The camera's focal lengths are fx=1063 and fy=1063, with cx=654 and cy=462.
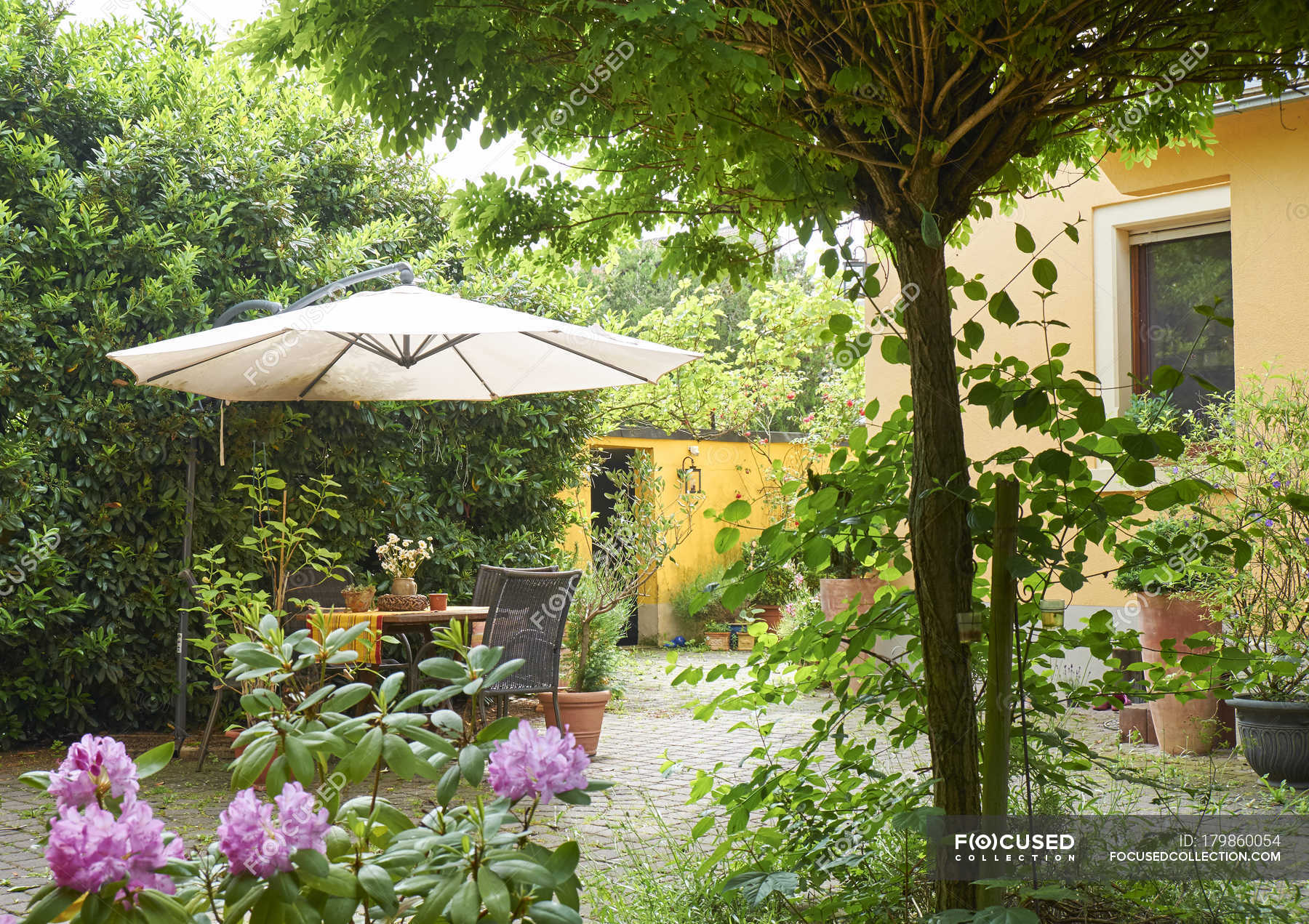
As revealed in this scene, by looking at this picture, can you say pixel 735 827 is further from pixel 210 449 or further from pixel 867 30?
pixel 210 449

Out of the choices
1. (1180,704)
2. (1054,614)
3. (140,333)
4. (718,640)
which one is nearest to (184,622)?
(140,333)

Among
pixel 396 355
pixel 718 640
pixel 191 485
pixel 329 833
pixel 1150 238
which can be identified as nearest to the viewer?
pixel 329 833

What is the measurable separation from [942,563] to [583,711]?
4410mm

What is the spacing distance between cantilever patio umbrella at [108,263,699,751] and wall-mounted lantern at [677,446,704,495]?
7187mm

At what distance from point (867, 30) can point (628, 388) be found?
34.2 feet

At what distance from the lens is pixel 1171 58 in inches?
85.5

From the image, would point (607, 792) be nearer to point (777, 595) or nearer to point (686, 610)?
point (777, 595)

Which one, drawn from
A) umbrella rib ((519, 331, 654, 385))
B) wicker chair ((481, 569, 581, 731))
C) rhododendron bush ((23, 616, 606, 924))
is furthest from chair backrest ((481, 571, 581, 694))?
rhododendron bush ((23, 616, 606, 924))

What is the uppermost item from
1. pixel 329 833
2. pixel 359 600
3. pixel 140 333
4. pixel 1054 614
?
pixel 140 333

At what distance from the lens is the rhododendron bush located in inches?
46.2

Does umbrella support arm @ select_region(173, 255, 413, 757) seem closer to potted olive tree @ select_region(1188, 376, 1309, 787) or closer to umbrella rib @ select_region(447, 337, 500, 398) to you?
umbrella rib @ select_region(447, 337, 500, 398)

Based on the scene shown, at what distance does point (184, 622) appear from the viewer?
6.31 metres

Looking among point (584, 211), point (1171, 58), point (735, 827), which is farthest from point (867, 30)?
point (735, 827)

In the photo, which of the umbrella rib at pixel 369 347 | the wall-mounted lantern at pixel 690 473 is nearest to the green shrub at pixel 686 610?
the wall-mounted lantern at pixel 690 473
